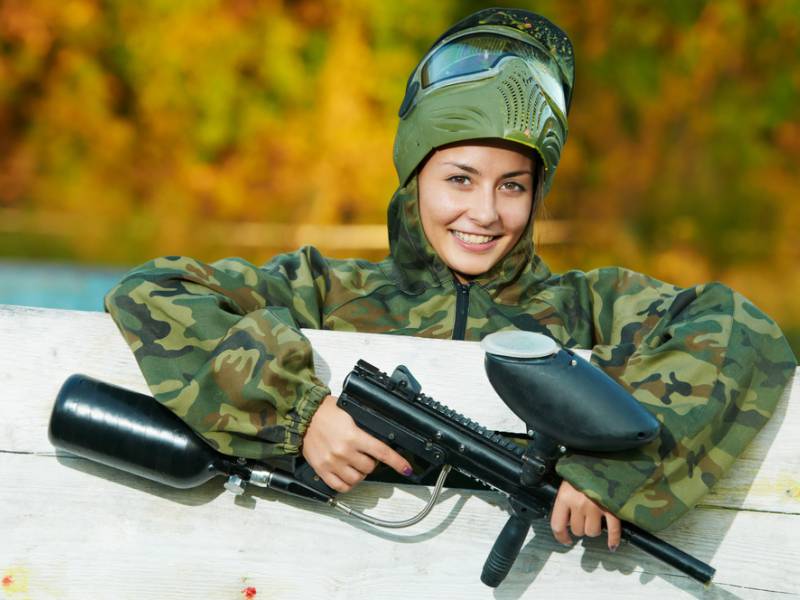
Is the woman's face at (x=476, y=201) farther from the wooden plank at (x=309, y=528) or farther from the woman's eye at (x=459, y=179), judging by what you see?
the wooden plank at (x=309, y=528)

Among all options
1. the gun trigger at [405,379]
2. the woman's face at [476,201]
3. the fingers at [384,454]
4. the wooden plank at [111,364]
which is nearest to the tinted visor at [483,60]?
the woman's face at [476,201]

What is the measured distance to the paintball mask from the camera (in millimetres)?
2174

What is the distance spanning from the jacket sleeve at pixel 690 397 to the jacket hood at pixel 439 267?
0.47 metres

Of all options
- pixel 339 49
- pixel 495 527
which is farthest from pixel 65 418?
pixel 339 49

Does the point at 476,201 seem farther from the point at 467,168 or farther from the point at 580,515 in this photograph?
the point at 580,515

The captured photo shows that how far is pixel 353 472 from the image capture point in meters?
1.66

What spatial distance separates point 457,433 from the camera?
1.60 meters

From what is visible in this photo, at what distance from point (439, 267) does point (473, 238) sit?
0.37ft

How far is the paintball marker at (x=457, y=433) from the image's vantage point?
1.42 m

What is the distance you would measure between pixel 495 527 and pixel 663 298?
0.68 meters

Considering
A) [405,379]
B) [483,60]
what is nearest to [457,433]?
[405,379]

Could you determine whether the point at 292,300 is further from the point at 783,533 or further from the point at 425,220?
the point at 783,533

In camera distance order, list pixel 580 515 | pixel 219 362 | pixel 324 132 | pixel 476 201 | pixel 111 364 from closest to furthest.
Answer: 1. pixel 580 515
2. pixel 219 362
3. pixel 111 364
4. pixel 476 201
5. pixel 324 132

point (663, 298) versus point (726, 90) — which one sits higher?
point (726, 90)
